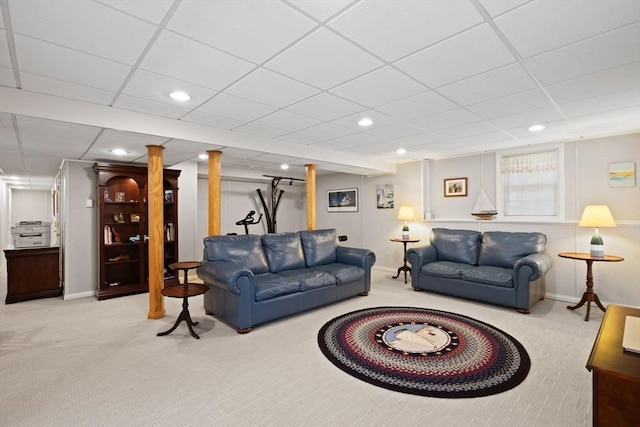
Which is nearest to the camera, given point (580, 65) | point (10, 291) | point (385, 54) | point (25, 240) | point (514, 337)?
point (385, 54)

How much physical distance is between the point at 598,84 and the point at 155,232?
15.7 feet

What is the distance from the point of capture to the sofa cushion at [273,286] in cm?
348

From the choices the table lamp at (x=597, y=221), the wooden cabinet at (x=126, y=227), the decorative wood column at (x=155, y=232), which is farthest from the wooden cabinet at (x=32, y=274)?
the table lamp at (x=597, y=221)

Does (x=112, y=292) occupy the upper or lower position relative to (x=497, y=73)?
lower

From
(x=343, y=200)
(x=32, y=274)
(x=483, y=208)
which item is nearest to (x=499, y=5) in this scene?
(x=483, y=208)

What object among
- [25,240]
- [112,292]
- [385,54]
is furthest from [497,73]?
[25,240]

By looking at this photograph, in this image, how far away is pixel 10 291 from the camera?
4.51 metres

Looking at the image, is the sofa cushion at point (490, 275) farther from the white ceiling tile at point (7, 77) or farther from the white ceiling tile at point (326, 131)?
the white ceiling tile at point (7, 77)

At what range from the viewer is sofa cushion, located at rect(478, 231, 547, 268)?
14.6 ft

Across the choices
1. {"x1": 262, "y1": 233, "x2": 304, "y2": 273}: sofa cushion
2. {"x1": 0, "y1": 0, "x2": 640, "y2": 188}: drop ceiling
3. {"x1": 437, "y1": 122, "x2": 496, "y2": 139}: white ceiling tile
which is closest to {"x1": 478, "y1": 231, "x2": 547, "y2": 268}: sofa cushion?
{"x1": 0, "y1": 0, "x2": 640, "y2": 188}: drop ceiling

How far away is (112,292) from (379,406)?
4554 mm

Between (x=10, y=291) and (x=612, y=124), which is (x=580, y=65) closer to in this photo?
(x=612, y=124)

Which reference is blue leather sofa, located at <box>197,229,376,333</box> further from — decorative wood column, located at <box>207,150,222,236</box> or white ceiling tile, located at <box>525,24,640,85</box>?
white ceiling tile, located at <box>525,24,640,85</box>

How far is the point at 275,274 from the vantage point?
4.14 metres
